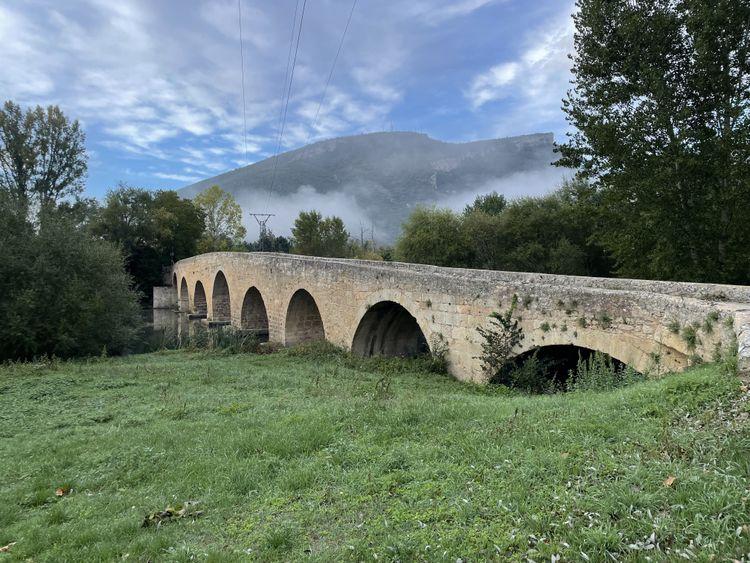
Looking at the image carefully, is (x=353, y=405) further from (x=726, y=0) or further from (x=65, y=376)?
(x=726, y=0)

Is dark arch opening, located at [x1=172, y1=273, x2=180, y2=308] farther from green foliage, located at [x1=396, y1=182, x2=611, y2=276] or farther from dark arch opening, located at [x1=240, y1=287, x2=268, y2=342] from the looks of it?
green foliage, located at [x1=396, y1=182, x2=611, y2=276]

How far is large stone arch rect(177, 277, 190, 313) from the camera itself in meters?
40.5

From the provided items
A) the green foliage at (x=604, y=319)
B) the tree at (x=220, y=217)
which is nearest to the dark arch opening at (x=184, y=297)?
the tree at (x=220, y=217)

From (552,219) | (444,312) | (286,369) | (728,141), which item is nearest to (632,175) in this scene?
(728,141)

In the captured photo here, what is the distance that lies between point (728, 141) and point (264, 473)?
13.1 metres

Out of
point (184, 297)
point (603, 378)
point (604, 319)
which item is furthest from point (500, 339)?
point (184, 297)

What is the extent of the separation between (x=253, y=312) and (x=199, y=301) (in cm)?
1446

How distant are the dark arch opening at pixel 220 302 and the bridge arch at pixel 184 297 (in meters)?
10.4

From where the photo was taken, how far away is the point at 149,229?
45906 millimetres

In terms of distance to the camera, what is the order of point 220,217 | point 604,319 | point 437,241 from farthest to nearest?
point 220,217 → point 437,241 → point 604,319

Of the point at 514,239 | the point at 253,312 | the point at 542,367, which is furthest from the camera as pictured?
the point at 514,239

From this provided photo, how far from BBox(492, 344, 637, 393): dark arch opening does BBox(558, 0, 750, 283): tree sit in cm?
550

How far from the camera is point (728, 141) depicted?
11.2 metres

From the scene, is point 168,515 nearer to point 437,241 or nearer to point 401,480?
point 401,480
